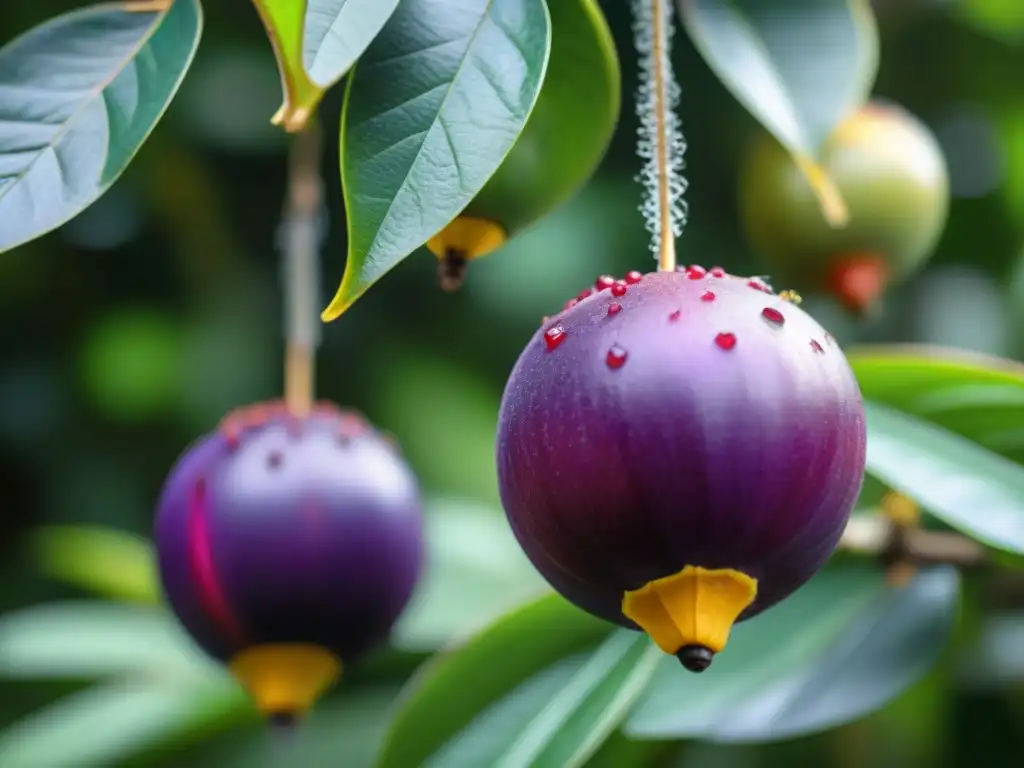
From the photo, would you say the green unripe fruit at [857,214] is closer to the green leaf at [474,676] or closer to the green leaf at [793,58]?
the green leaf at [793,58]

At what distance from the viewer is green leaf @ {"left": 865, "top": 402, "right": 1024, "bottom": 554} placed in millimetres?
883

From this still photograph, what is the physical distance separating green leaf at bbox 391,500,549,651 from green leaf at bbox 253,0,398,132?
3.02 feet

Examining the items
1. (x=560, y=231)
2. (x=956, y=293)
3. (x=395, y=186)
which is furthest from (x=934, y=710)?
(x=395, y=186)

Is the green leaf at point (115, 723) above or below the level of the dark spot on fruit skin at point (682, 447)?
below

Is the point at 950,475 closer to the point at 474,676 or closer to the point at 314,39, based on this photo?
the point at 474,676

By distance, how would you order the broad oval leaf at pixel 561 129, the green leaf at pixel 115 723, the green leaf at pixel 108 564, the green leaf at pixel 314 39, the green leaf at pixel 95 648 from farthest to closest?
the green leaf at pixel 108 564, the green leaf at pixel 95 648, the green leaf at pixel 115 723, the broad oval leaf at pixel 561 129, the green leaf at pixel 314 39

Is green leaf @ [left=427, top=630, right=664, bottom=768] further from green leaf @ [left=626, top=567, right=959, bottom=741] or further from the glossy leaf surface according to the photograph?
the glossy leaf surface

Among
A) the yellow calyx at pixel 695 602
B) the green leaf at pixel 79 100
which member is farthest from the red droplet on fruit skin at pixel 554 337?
the green leaf at pixel 79 100

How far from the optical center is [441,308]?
192 cm

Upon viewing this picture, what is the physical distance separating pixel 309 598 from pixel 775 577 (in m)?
0.38

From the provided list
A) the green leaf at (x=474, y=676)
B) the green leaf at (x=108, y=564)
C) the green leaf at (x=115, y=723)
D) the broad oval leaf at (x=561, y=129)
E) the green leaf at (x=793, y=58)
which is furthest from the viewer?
the green leaf at (x=108, y=564)

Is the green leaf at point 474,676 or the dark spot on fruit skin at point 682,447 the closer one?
the dark spot on fruit skin at point 682,447

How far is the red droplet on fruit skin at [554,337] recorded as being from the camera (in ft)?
2.19

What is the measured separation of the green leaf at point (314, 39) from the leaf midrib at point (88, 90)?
0.13 m
